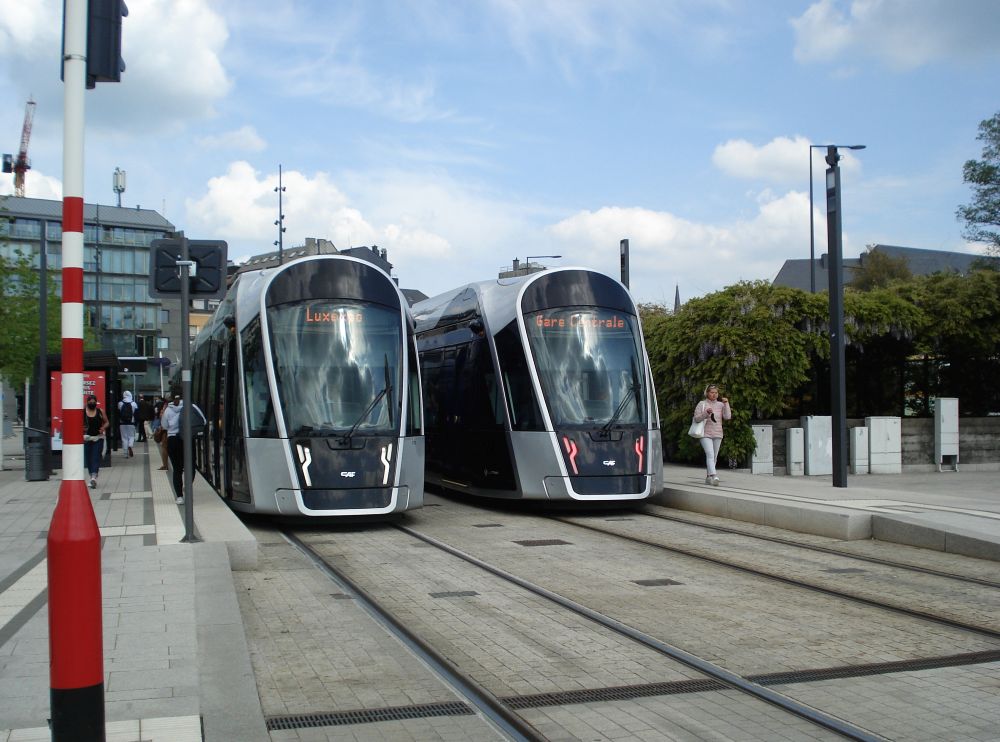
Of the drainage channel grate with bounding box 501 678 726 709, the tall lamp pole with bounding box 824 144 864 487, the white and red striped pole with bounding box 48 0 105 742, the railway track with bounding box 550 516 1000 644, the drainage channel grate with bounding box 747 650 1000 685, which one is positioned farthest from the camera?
the tall lamp pole with bounding box 824 144 864 487

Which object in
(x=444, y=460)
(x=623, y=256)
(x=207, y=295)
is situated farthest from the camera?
(x=623, y=256)

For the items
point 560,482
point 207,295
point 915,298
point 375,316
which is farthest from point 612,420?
point 915,298

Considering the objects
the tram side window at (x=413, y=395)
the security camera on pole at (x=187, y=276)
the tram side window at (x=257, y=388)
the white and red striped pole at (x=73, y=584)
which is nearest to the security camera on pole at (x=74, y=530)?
the white and red striped pole at (x=73, y=584)

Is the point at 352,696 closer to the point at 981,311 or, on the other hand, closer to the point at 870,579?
the point at 870,579

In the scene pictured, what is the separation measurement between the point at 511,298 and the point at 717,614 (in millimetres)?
8198

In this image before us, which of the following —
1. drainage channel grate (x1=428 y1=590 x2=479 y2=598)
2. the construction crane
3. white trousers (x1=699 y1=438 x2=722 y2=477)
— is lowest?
drainage channel grate (x1=428 y1=590 x2=479 y2=598)

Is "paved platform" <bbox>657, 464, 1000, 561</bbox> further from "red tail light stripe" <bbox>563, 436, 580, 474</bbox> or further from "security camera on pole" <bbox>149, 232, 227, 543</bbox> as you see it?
"security camera on pole" <bbox>149, 232, 227, 543</bbox>

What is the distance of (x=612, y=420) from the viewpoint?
1509cm

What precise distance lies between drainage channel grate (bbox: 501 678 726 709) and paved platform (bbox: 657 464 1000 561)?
6.32 metres

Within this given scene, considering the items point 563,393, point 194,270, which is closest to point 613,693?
point 194,270

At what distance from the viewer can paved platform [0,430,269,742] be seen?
16.5 ft

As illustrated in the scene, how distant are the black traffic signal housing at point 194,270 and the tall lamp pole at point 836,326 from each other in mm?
10400

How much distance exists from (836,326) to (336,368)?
335 inches

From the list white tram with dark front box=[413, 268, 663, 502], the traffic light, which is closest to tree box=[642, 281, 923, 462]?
white tram with dark front box=[413, 268, 663, 502]
